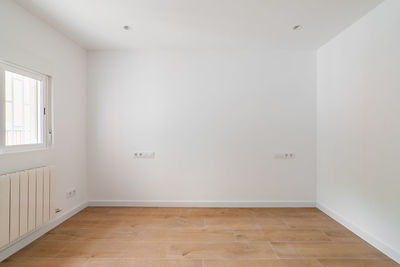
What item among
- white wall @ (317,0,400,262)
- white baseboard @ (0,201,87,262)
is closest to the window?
white baseboard @ (0,201,87,262)

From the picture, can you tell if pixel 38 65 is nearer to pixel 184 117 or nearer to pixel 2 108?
pixel 2 108

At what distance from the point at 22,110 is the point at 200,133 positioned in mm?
2446

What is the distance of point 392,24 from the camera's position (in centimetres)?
226

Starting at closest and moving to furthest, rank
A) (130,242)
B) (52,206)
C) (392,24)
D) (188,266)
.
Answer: (188,266)
(392,24)
(130,242)
(52,206)

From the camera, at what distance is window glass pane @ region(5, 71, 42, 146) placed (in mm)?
2379

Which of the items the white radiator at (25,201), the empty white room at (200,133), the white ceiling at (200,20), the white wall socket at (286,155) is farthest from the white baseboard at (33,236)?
the white wall socket at (286,155)

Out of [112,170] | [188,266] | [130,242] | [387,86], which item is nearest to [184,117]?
[112,170]

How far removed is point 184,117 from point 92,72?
1.79 m

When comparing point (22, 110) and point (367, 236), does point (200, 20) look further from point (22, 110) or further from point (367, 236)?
point (367, 236)

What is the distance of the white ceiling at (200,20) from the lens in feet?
7.97

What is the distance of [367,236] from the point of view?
258 centimetres

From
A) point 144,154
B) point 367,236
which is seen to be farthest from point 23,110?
point 367,236

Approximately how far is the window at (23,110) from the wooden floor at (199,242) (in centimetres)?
122

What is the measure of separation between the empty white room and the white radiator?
0.05 feet
